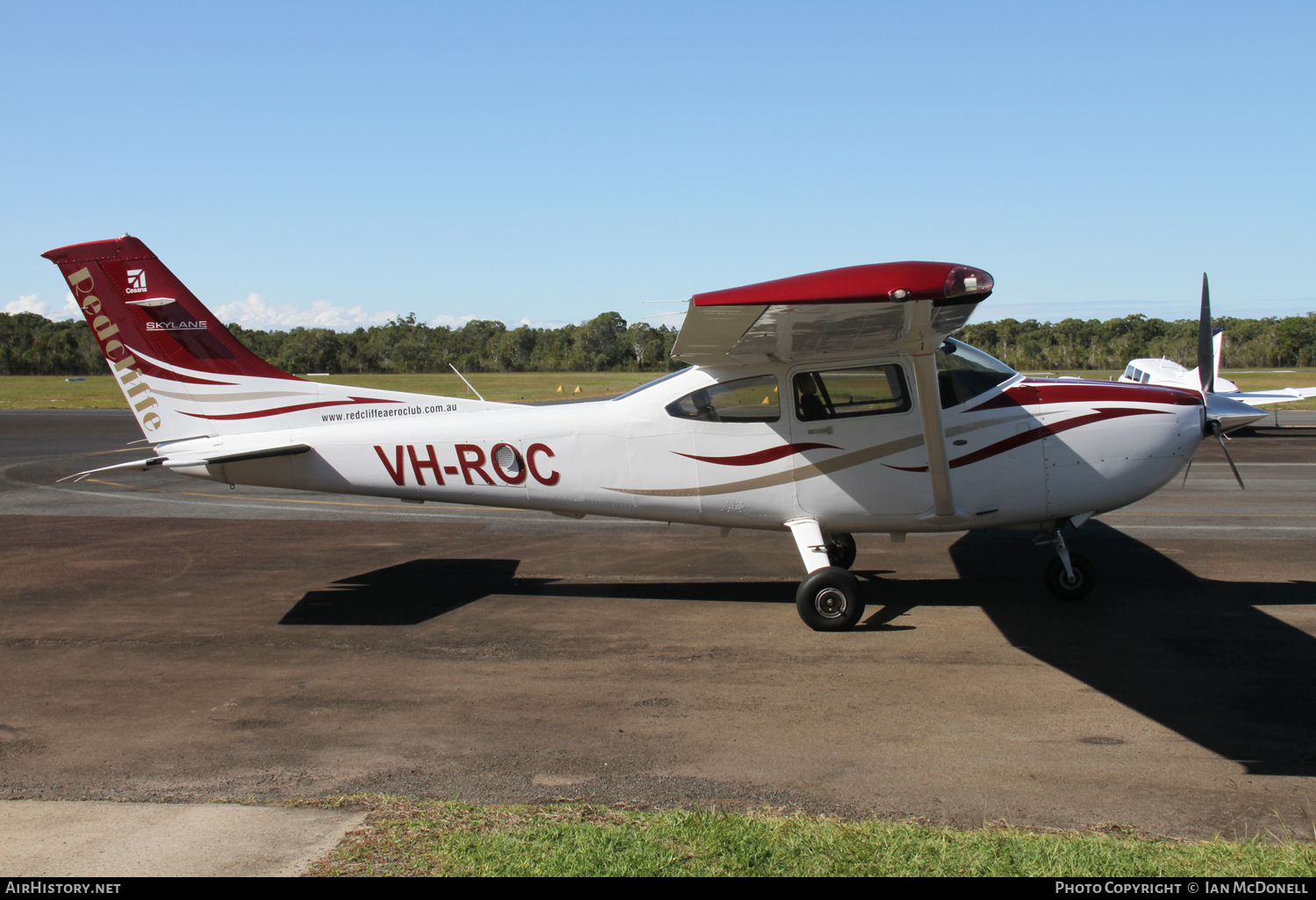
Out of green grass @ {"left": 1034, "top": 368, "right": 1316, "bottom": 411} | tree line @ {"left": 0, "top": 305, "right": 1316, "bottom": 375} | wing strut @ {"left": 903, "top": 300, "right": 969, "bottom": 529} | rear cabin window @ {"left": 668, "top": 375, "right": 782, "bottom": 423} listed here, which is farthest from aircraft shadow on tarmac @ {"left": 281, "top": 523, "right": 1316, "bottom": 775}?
tree line @ {"left": 0, "top": 305, "right": 1316, "bottom": 375}

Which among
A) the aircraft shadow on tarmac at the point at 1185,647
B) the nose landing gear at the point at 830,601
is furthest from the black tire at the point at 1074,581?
the nose landing gear at the point at 830,601

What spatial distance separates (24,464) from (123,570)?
40.1 feet

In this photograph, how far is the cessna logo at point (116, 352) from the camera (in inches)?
322

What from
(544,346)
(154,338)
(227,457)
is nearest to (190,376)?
(154,338)

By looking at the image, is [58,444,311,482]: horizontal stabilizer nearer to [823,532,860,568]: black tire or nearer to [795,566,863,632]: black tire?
[795,566,863,632]: black tire

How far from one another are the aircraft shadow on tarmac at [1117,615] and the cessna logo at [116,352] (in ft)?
7.99

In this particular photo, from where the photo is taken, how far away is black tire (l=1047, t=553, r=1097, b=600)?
781 cm

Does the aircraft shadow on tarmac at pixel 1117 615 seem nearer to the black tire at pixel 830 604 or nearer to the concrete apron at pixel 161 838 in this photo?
the black tire at pixel 830 604

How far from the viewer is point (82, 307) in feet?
26.7

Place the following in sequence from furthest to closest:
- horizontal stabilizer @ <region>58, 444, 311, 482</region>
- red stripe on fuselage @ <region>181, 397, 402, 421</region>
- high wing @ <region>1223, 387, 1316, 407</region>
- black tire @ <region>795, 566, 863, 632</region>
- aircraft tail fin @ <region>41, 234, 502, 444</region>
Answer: high wing @ <region>1223, 387, 1316, 407</region> → red stripe on fuselage @ <region>181, 397, 402, 421</region> → aircraft tail fin @ <region>41, 234, 502, 444</region> → horizontal stabilizer @ <region>58, 444, 311, 482</region> → black tire @ <region>795, 566, 863, 632</region>

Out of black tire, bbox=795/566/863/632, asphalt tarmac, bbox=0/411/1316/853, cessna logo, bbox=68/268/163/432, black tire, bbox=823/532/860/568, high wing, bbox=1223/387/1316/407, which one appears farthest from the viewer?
high wing, bbox=1223/387/1316/407

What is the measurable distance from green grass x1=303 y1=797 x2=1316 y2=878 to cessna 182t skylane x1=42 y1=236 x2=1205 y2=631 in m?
3.42

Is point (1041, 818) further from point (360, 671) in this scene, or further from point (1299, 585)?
point (1299, 585)

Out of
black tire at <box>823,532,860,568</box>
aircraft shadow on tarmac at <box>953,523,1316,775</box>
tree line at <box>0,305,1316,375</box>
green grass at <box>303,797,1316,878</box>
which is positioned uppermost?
tree line at <box>0,305,1316,375</box>
